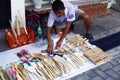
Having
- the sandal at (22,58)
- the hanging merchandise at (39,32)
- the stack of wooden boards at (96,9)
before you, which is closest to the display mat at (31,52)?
the sandal at (22,58)

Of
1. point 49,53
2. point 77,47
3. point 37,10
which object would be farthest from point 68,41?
point 37,10

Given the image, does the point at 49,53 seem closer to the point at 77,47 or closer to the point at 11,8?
the point at 77,47

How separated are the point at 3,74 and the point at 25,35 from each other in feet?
3.71

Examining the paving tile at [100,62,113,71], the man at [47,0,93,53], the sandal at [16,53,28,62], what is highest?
the man at [47,0,93,53]

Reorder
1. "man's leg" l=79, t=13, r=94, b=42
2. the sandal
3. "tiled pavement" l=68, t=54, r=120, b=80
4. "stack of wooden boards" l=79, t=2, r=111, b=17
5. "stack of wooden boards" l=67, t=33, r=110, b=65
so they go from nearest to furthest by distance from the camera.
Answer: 1. "tiled pavement" l=68, t=54, r=120, b=80
2. the sandal
3. "stack of wooden boards" l=67, t=33, r=110, b=65
4. "man's leg" l=79, t=13, r=94, b=42
5. "stack of wooden boards" l=79, t=2, r=111, b=17

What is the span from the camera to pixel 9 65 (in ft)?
13.2

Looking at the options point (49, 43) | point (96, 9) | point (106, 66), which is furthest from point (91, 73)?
point (96, 9)

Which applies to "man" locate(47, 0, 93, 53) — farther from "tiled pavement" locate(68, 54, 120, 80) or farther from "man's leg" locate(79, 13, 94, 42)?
"tiled pavement" locate(68, 54, 120, 80)

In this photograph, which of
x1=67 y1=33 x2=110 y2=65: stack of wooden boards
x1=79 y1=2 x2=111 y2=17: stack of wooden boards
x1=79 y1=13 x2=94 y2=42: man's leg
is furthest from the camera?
x1=79 y1=2 x2=111 y2=17: stack of wooden boards

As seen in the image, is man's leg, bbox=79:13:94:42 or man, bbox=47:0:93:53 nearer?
man, bbox=47:0:93:53

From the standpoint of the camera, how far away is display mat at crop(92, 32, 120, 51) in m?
4.87

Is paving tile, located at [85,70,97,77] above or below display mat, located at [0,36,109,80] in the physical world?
below

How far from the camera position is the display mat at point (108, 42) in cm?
487

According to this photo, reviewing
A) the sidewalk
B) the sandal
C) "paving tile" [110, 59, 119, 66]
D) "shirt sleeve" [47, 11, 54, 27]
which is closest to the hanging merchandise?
"shirt sleeve" [47, 11, 54, 27]
